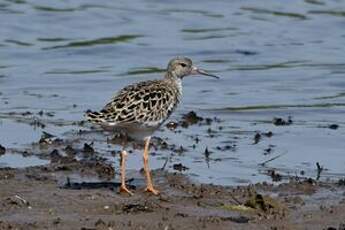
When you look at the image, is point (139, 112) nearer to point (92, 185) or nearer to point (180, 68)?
point (92, 185)

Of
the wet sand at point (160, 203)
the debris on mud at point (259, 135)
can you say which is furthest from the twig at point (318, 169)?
the debris on mud at point (259, 135)

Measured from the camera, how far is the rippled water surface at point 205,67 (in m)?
12.2

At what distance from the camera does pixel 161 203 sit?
373 inches

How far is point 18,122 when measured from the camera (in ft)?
43.9

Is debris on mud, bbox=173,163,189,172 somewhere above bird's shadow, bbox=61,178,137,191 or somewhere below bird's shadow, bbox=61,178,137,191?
above

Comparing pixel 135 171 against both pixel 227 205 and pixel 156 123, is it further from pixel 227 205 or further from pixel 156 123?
pixel 227 205

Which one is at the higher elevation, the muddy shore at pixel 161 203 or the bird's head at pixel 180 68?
the bird's head at pixel 180 68

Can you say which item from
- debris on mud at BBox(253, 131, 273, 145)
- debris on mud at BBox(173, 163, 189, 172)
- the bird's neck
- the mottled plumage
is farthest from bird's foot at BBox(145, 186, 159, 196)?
debris on mud at BBox(253, 131, 273, 145)

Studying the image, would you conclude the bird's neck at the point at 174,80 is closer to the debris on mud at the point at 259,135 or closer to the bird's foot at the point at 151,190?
the bird's foot at the point at 151,190

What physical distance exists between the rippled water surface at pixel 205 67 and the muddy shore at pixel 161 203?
2.02ft

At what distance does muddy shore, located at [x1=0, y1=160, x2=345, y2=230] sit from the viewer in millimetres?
8773

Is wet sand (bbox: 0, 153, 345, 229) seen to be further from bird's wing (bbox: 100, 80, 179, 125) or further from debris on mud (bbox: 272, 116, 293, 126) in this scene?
debris on mud (bbox: 272, 116, 293, 126)

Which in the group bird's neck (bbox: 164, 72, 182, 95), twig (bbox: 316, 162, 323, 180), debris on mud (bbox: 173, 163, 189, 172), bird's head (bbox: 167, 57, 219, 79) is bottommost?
debris on mud (bbox: 173, 163, 189, 172)

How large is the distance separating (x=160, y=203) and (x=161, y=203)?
11mm
